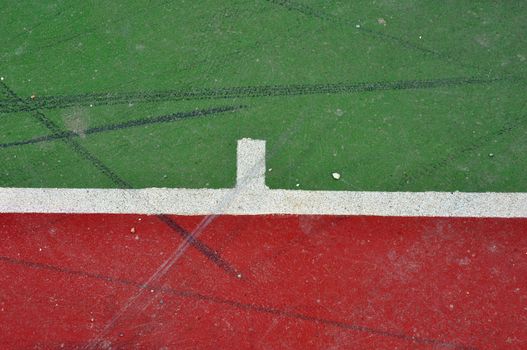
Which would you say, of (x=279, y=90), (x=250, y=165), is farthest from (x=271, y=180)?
(x=279, y=90)

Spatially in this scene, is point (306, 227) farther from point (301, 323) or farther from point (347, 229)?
point (301, 323)

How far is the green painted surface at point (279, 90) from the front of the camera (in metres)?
4.22

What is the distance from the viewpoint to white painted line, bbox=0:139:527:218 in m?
4.15

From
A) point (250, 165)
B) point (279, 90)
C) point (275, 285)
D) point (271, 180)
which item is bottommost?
point (275, 285)

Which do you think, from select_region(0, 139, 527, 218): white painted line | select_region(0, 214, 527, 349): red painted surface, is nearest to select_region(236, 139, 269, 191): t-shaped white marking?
select_region(0, 139, 527, 218): white painted line

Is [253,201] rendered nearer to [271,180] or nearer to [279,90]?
[271,180]

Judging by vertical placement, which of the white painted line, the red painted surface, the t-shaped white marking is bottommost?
the red painted surface

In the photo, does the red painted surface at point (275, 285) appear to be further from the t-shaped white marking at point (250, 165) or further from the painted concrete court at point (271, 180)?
the t-shaped white marking at point (250, 165)

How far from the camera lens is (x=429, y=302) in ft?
13.5

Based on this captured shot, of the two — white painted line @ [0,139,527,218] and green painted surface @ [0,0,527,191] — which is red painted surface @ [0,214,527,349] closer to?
white painted line @ [0,139,527,218]

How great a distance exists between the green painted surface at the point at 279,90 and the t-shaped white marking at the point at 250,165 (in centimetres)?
7

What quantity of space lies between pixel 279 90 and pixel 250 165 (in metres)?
0.75

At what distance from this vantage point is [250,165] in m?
4.23

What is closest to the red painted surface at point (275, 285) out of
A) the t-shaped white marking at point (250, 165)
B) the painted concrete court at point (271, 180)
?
the painted concrete court at point (271, 180)
